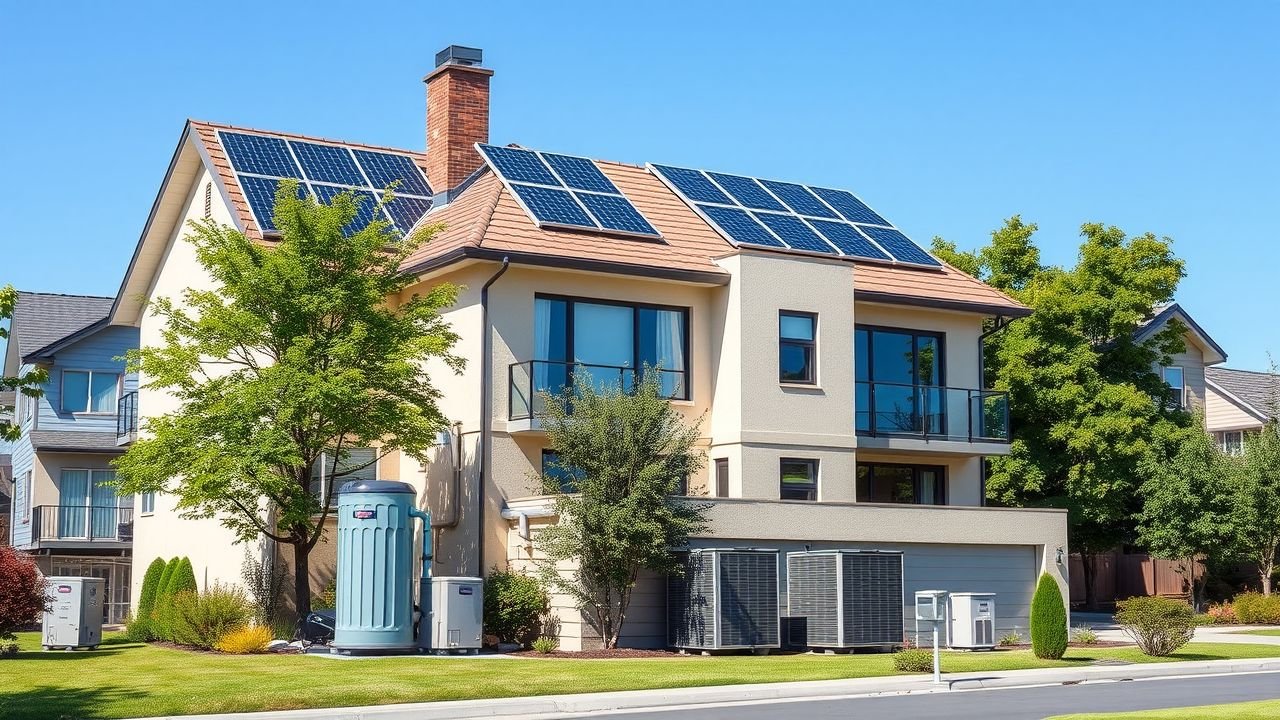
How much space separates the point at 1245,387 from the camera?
6050 cm

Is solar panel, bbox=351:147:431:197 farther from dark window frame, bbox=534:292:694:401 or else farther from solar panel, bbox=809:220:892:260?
solar panel, bbox=809:220:892:260

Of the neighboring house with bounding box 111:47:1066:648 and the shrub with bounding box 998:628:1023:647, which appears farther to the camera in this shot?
the shrub with bounding box 998:628:1023:647

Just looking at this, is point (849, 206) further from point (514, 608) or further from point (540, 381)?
point (514, 608)

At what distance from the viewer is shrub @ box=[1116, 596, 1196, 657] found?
24.2 metres

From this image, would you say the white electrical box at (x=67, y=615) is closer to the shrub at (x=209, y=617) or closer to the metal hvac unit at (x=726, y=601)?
the shrub at (x=209, y=617)

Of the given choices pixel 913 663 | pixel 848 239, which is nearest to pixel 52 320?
pixel 848 239

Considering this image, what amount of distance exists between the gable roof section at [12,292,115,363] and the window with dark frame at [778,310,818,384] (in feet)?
78.7

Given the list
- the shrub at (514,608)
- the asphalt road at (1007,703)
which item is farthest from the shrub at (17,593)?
the asphalt road at (1007,703)

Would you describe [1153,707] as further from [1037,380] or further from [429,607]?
[1037,380]

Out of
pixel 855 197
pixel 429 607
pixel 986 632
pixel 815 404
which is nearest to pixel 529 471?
pixel 429 607

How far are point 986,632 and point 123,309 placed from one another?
25.2 meters

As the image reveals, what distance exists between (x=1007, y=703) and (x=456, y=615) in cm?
1002

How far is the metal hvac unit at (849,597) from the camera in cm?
2569

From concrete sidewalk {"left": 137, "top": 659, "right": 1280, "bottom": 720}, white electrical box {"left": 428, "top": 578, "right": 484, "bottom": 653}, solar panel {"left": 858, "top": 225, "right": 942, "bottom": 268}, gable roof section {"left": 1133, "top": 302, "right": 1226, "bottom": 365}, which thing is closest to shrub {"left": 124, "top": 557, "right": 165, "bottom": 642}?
white electrical box {"left": 428, "top": 578, "right": 484, "bottom": 653}
